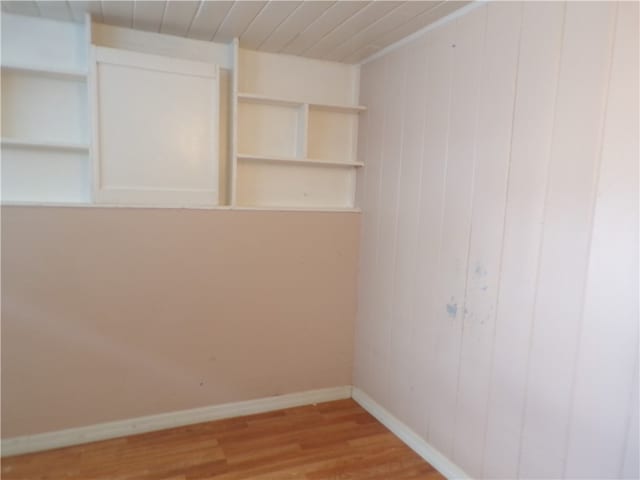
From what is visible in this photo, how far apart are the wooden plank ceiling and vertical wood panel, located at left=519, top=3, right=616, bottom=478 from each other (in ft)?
2.25

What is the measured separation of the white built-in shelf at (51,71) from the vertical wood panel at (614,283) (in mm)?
2395

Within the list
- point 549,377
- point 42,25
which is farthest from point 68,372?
point 549,377

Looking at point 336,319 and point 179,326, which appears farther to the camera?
point 336,319

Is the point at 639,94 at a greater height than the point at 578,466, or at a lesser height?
greater

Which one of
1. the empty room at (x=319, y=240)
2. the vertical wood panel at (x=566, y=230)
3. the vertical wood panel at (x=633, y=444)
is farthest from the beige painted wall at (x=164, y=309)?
the vertical wood panel at (x=633, y=444)

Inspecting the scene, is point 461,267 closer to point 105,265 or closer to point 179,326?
point 179,326

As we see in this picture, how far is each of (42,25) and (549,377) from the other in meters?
2.92

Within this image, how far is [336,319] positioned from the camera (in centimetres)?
297

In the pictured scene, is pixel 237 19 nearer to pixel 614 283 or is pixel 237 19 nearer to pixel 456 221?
pixel 456 221

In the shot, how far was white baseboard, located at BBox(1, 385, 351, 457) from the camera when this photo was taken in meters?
2.30

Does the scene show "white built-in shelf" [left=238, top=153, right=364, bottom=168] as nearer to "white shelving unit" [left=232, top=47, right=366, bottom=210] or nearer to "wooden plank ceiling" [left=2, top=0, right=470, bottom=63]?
"white shelving unit" [left=232, top=47, right=366, bottom=210]

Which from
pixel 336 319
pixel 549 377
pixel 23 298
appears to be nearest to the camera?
pixel 549 377

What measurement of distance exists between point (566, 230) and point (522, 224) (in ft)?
0.64

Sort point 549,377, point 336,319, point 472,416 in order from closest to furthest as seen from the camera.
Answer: point 549,377 → point 472,416 → point 336,319
